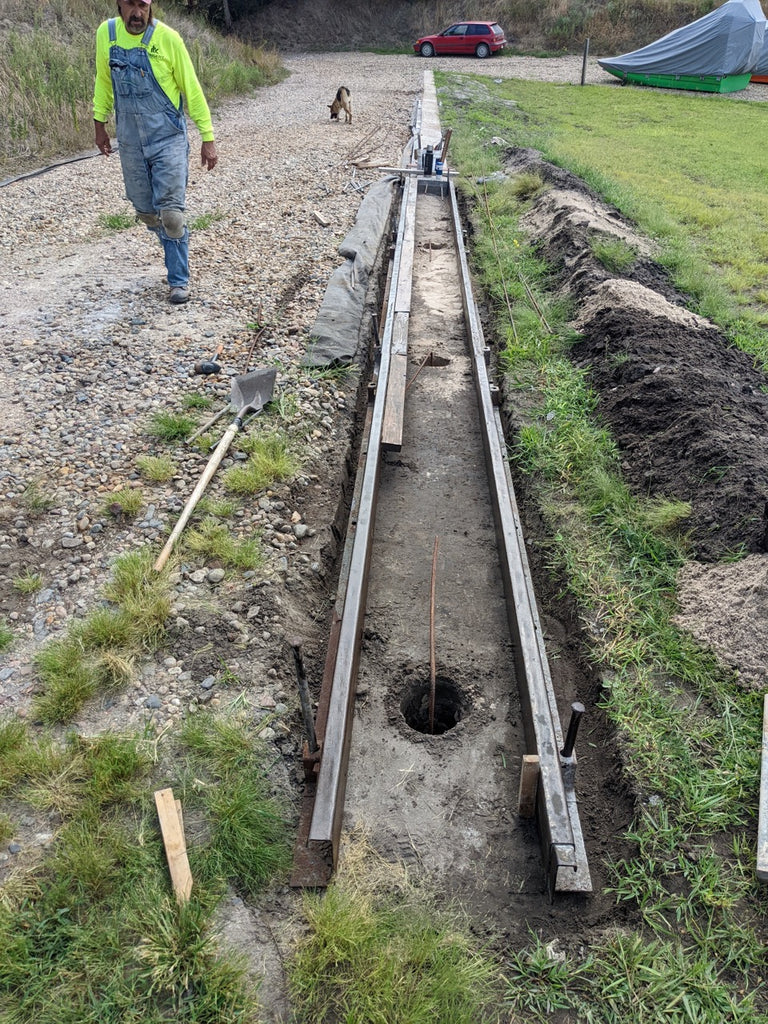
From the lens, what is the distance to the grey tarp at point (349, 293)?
17.7 feet

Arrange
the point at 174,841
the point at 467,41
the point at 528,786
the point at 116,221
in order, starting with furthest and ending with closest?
the point at 467,41
the point at 116,221
the point at 528,786
the point at 174,841

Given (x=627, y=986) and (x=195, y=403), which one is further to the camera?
(x=195, y=403)

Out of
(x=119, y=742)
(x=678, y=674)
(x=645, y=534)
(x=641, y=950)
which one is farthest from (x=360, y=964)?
(x=645, y=534)

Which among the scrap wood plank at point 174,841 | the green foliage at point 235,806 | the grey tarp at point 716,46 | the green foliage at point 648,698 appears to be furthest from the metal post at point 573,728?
the grey tarp at point 716,46

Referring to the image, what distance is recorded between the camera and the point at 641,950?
210 cm

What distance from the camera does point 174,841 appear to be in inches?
89.2

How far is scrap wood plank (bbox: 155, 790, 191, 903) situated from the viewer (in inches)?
85.0

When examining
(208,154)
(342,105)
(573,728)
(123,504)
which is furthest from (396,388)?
(342,105)

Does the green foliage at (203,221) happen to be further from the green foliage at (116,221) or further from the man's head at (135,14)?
the man's head at (135,14)

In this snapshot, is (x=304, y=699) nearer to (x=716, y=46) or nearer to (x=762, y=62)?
(x=716, y=46)

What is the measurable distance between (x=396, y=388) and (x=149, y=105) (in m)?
2.81

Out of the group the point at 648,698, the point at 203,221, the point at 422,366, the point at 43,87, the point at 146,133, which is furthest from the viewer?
the point at 43,87

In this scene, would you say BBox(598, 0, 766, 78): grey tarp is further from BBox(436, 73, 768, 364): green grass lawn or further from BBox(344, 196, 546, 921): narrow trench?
BBox(344, 196, 546, 921): narrow trench

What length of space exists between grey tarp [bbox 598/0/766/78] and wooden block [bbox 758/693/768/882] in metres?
24.9
